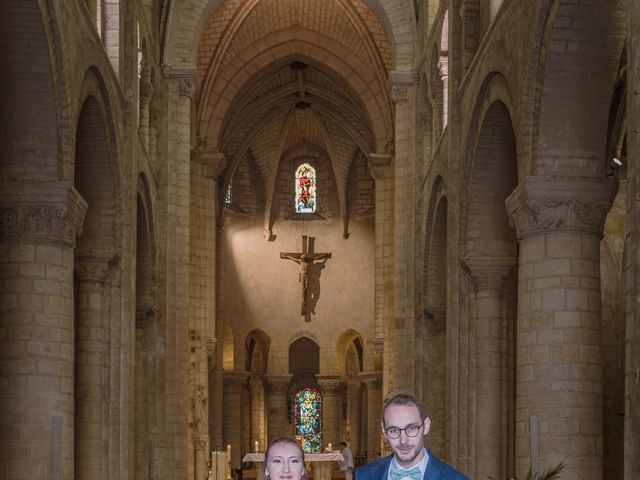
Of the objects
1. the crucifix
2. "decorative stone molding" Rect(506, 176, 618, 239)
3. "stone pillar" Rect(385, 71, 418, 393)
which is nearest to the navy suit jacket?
"decorative stone molding" Rect(506, 176, 618, 239)

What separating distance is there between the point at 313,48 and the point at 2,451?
23158 mm

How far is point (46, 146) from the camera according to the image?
1385 cm

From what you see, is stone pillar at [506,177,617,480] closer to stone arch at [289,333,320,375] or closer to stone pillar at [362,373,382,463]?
stone pillar at [362,373,382,463]

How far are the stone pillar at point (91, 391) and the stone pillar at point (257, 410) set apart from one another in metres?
26.1

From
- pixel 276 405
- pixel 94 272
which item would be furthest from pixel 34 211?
pixel 276 405

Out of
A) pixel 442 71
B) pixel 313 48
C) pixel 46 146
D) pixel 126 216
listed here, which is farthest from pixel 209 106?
pixel 46 146

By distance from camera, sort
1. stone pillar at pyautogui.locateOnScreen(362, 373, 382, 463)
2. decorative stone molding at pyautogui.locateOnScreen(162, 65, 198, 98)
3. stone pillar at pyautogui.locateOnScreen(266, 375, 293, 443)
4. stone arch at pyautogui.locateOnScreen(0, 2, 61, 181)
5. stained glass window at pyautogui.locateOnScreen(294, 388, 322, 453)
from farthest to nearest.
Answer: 1. stained glass window at pyautogui.locateOnScreen(294, 388, 322, 453)
2. stone pillar at pyautogui.locateOnScreen(266, 375, 293, 443)
3. stone pillar at pyautogui.locateOnScreen(362, 373, 382, 463)
4. decorative stone molding at pyautogui.locateOnScreen(162, 65, 198, 98)
5. stone arch at pyautogui.locateOnScreen(0, 2, 61, 181)

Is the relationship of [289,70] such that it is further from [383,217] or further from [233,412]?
[233,412]

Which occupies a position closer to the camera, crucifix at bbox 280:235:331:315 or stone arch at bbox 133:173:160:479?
stone arch at bbox 133:173:160:479

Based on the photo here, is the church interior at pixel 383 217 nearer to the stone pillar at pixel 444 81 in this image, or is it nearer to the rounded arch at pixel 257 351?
the stone pillar at pixel 444 81

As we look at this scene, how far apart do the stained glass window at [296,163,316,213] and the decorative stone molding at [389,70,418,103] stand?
18.9m

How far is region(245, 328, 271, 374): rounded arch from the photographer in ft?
143

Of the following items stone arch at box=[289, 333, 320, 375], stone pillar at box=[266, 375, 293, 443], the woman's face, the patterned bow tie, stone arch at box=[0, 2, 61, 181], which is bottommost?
stone pillar at box=[266, 375, 293, 443]

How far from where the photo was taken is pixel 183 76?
25.8 meters
